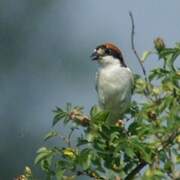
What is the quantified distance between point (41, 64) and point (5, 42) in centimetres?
74

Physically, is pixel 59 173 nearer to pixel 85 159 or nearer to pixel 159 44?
pixel 85 159

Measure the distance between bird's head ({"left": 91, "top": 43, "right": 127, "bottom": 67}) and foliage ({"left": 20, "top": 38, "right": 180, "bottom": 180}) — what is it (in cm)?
154

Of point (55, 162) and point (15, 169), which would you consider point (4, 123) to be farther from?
point (55, 162)

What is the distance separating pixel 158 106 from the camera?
4.05m

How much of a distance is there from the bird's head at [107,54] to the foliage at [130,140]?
154 cm

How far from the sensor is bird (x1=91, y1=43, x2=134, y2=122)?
564 cm

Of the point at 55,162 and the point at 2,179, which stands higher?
the point at 55,162

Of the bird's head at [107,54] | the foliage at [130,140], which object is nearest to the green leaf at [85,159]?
the foliage at [130,140]

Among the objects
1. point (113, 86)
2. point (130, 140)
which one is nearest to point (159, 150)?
point (130, 140)

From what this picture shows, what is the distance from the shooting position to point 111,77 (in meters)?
5.87

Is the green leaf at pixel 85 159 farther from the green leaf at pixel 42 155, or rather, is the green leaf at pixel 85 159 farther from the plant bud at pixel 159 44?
the plant bud at pixel 159 44

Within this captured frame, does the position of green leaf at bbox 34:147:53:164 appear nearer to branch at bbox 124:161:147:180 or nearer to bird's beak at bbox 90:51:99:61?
branch at bbox 124:161:147:180

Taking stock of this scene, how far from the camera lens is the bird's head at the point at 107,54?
19.0 ft

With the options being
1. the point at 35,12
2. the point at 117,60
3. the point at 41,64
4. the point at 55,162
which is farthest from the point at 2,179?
the point at 55,162
